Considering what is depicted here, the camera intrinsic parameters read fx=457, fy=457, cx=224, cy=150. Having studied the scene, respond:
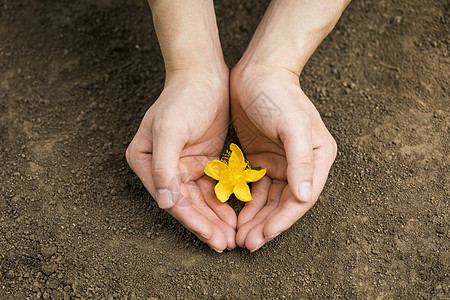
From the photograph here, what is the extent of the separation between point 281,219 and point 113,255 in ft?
2.78

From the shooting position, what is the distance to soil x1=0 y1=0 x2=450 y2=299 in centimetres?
217

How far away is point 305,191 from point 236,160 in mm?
487

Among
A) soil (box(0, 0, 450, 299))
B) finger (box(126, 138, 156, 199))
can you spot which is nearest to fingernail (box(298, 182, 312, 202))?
soil (box(0, 0, 450, 299))

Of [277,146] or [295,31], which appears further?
[295,31]

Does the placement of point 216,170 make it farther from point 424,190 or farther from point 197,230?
point 424,190

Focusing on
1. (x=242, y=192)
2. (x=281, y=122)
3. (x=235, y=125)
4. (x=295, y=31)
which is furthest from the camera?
(x=235, y=125)

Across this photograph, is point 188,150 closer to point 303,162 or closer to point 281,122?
point 281,122

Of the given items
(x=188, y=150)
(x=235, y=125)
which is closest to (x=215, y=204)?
(x=188, y=150)

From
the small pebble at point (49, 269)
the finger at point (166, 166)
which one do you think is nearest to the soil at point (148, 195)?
the small pebble at point (49, 269)

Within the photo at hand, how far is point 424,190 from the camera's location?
2396 mm

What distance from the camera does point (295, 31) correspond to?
94.9 inches

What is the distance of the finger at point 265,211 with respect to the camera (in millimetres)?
2117

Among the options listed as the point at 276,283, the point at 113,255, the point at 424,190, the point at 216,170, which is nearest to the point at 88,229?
the point at 113,255

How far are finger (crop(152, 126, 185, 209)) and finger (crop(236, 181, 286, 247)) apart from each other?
367 mm
